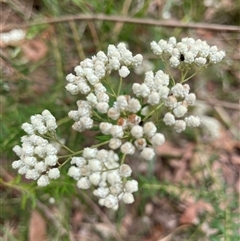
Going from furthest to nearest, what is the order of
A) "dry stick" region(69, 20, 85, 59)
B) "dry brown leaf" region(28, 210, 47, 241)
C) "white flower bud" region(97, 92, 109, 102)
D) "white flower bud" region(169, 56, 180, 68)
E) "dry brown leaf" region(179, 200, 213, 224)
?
"dry brown leaf" region(179, 200, 213, 224) < "dry stick" region(69, 20, 85, 59) < "dry brown leaf" region(28, 210, 47, 241) < "white flower bud" region(169, 56, 180, 68) < "white flower bud" region(97, 92, 109, 102)

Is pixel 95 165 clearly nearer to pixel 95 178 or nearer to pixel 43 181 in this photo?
pixel 95 178

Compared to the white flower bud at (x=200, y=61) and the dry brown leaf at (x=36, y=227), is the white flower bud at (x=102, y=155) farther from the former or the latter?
the dry brown leaf at (x=36, y=227)

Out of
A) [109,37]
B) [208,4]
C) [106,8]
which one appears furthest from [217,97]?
[106,8]

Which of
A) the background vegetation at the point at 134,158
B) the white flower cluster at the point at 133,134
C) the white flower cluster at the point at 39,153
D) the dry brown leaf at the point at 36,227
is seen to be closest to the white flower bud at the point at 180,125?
the white flower cluster at the point at 133,134

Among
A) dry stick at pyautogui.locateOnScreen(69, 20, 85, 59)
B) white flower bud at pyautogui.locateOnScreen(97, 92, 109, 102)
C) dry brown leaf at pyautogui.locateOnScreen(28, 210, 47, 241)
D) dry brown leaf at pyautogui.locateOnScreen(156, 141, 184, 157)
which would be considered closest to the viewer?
white flower bud at pyautogui.locateOnScreen(97, 92, 109, 102)

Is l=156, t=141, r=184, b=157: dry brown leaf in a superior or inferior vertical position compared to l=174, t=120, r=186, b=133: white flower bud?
superior

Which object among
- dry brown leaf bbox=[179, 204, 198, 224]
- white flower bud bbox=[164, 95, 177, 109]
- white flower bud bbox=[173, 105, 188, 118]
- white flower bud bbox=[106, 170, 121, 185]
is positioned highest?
white flower bud bbox=[164, 95, 177, 109]

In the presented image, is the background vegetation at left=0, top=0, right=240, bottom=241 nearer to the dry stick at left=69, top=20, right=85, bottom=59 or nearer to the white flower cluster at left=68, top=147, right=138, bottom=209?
the dry stick at left=69, top=20, right=85, bottom=59

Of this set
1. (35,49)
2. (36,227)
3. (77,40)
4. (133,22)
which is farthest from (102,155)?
(35,49)

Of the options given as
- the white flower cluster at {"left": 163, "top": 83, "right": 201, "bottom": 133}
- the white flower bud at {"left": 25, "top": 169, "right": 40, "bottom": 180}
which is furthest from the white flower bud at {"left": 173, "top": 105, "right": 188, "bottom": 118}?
the white flower bud at {"left": 25, "top": 169, "right": 40, "bottom": 180}

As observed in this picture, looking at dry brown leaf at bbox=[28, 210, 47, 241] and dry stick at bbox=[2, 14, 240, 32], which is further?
dry brown leaf at bbox=[28, 210, 47, 241]

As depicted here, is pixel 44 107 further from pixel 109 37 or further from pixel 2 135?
pixel 109 37
